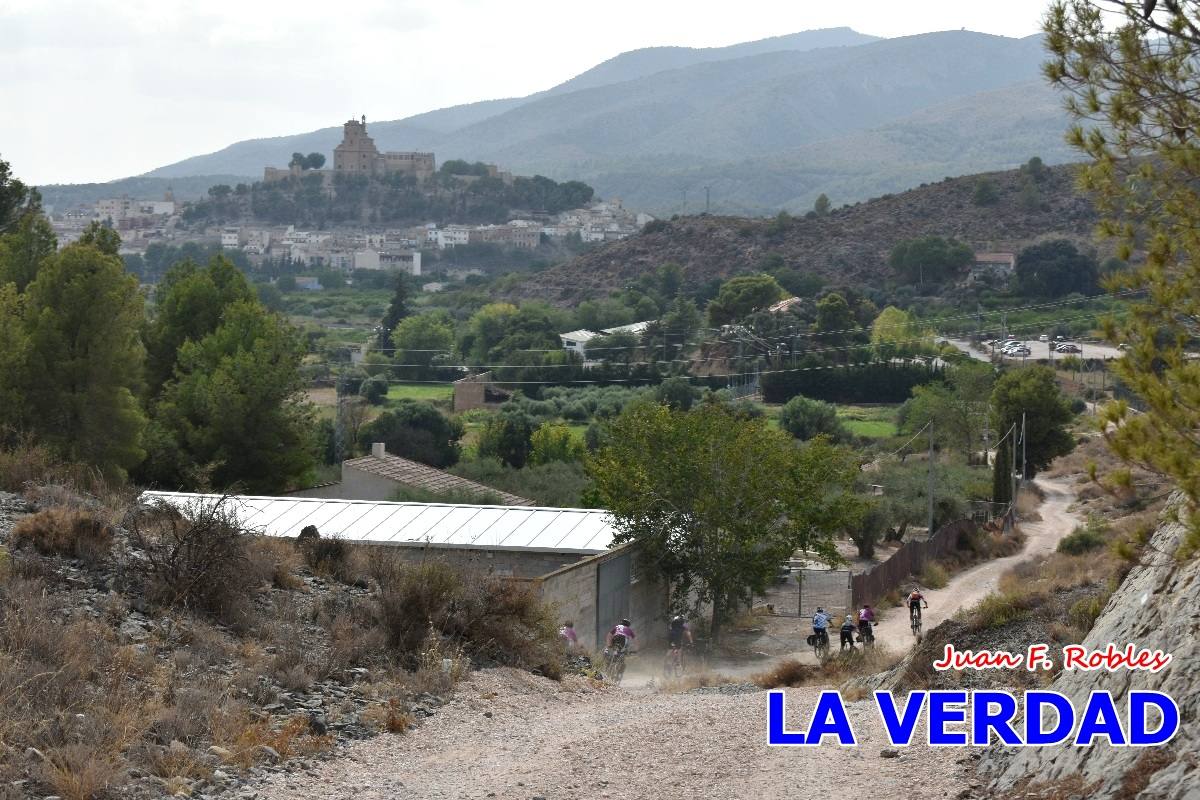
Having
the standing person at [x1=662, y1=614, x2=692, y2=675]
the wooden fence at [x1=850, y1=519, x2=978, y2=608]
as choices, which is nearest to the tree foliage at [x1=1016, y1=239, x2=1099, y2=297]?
the wooden fence at [x1=850, y1=519, x2=978, y2=608]

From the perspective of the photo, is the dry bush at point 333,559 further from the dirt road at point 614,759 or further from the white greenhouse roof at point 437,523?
the white greenhouse roof at point 437,523

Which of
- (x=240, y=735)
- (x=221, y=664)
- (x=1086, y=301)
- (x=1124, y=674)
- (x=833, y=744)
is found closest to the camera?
(x=1124, y=674)

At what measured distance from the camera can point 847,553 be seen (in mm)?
35344

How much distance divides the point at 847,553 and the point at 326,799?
91.2 feet

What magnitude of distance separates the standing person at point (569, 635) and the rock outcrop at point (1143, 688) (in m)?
6.87

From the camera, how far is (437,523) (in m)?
21.0

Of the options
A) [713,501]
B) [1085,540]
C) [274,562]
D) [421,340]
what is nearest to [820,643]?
[713,501]

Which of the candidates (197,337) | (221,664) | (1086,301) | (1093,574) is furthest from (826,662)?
(1086,301)

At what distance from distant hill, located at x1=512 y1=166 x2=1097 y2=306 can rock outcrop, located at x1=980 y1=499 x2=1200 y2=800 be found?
9532 centimetres

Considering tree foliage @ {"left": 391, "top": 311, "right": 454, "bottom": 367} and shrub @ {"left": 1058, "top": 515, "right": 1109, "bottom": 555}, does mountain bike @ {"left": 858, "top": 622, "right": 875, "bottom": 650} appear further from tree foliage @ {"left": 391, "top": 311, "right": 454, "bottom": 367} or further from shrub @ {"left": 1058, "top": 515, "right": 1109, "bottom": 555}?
tree foliage @ {"left": 391, "top": 311, "right": 454, "bottom": 367}

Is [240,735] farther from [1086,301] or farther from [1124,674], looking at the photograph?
[1086,301]

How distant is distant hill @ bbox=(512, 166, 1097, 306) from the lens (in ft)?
352

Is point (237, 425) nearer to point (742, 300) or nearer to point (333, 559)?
point (333, 559)

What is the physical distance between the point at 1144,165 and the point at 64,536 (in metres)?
9.60
